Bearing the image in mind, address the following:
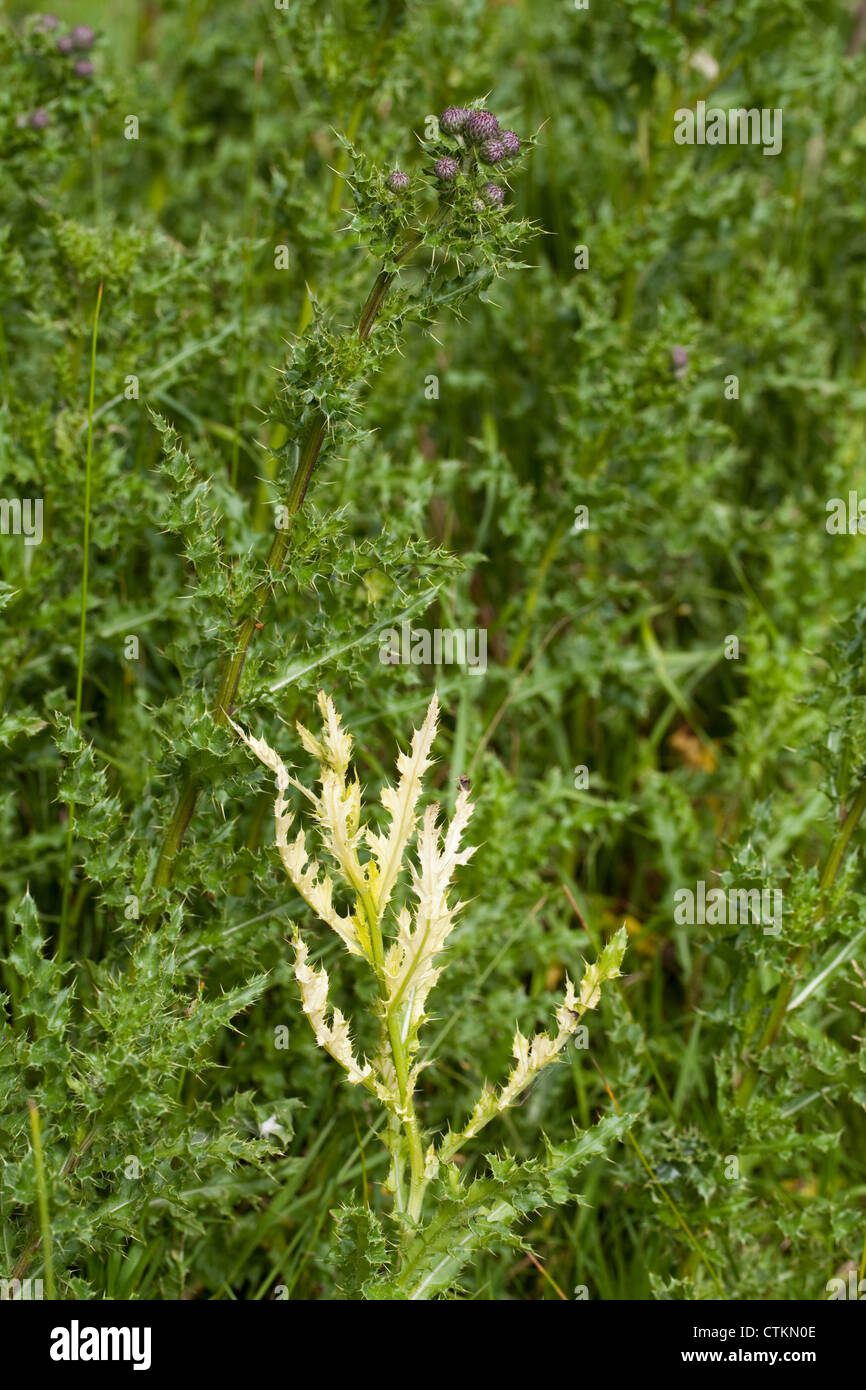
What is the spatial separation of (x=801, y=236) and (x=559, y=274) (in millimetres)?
1116

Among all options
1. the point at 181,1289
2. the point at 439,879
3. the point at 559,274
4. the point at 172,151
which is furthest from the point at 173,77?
the point at 181,1289

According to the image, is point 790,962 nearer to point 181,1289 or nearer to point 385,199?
point 181,1289

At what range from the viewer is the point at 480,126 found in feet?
7.43

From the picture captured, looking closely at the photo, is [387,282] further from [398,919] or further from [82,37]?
[82,37]

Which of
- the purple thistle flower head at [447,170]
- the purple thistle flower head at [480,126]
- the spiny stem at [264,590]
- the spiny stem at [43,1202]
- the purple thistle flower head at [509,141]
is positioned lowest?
the spiny stem at [43,1202]

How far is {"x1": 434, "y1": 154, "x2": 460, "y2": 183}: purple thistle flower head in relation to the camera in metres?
2.28

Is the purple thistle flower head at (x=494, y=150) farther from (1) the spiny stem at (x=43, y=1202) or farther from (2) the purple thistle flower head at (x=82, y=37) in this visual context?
(2) the purple thistle flower head at (x=82, y=37)

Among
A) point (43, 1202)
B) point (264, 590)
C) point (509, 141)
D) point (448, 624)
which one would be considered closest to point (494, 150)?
point (509, 141)

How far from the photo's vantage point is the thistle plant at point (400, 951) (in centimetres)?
228

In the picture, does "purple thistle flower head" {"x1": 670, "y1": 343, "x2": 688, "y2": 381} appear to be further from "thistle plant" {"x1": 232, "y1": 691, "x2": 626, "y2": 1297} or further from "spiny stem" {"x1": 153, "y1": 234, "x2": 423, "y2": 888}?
"thistle plant" {"x1": 232, "y1": 691, "x2": 626, "y2": 1297}

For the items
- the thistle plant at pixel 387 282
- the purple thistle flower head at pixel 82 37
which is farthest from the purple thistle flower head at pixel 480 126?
the purple thistle flower head at pixel 82 37

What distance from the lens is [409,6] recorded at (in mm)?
3617

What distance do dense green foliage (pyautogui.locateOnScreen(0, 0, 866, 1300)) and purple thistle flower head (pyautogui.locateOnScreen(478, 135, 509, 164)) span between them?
0.31 ft

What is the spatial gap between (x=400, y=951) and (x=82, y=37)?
2891mm
